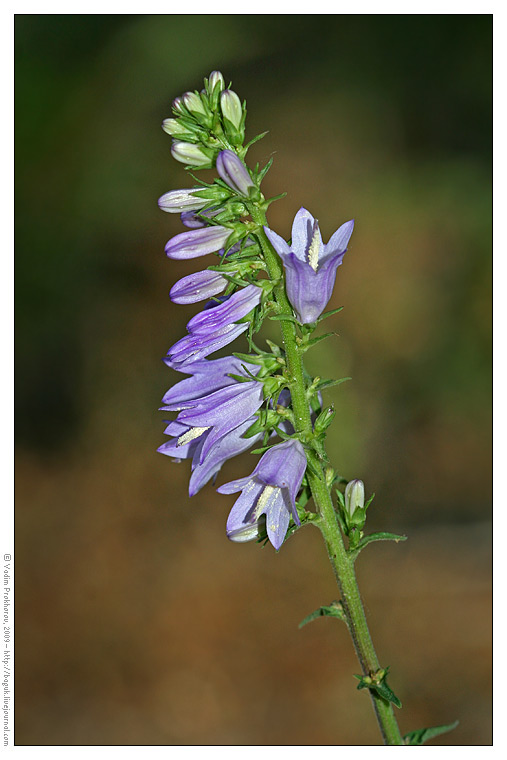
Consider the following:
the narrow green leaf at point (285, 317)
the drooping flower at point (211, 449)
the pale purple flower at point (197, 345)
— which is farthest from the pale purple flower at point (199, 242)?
the drooping flower at point (211, 449)

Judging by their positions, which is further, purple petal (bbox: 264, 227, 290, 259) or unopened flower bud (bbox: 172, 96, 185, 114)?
unopened flower bud (bbox: 172, 96, 185, 114)

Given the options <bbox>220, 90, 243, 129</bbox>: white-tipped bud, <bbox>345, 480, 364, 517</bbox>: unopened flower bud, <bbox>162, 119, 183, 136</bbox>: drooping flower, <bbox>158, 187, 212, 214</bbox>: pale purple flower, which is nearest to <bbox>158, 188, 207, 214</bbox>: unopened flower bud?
<bbox>158, 187, 212, 214</bbox>: pale purple flower

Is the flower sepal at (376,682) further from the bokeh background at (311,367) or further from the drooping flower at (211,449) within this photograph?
the bokeh background at (311,367)

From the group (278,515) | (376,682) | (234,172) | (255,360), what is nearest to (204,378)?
(255,360)

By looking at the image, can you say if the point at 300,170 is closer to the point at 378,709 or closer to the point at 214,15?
the point at 214,15

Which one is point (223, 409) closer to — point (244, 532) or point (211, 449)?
point (211, 449)

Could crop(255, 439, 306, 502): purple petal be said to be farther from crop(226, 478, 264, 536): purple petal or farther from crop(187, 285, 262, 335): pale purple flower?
crop(187, 285, 262, 335): pale purple flower
